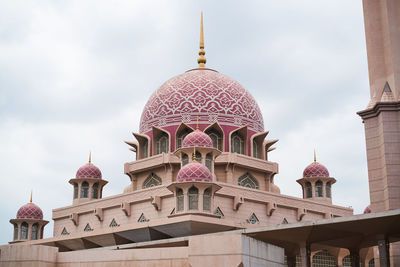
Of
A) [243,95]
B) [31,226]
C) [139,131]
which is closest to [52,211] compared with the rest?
[31,226]

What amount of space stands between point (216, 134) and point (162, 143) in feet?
8.84

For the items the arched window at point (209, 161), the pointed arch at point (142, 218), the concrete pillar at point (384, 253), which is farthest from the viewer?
the pointed arch at point (142, 218)

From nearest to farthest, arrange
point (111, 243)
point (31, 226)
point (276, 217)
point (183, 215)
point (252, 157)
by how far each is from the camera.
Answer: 1. point (183, 215)
2. point (111, 243)
3. point (276, 217)
4. point (252, 157)
5. point (31, 226)

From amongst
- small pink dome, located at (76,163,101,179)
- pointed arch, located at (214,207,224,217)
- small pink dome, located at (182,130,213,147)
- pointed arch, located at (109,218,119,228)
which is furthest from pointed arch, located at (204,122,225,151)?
small pink dome, located at (76,163,101,179)

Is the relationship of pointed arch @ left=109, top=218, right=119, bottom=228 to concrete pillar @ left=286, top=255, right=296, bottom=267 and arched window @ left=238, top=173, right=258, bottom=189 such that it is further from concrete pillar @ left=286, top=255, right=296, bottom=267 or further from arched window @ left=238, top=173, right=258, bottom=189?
concrete pillar @ left=286, top=255, right=296, bottom=267

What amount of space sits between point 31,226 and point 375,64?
62.4 ft

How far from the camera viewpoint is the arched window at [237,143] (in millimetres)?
28000

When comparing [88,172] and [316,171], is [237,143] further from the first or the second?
[88,172]

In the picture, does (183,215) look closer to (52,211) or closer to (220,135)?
(220,135)

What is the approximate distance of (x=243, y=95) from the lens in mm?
29688

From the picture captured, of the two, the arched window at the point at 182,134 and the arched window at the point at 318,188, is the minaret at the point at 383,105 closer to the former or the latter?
the arched window at the point at 182,134

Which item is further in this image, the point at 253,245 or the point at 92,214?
the point at 92,214

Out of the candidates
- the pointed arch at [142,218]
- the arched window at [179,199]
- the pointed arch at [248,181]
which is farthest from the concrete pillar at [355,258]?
the pointed arch at [142,218]

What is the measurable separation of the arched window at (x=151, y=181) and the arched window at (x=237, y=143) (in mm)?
3877
